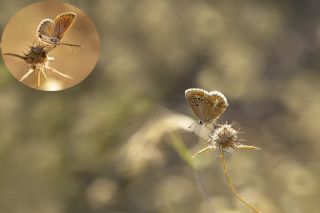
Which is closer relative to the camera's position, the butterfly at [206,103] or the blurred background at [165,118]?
the butterfly at [206,103]

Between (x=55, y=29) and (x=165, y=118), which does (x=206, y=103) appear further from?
(x=165, y=118)

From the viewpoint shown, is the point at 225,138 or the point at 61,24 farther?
the point at 225,138

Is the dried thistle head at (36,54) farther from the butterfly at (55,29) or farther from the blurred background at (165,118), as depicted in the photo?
the blurred background at (165,118)

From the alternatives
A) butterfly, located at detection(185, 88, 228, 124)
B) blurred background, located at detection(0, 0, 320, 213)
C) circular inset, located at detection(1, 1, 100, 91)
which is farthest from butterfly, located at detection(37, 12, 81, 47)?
blurred background, located at detection(0, 0, 320, 213)

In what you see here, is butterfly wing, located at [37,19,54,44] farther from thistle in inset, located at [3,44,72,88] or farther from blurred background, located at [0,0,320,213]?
blurred background, located at [0,0,320,213]

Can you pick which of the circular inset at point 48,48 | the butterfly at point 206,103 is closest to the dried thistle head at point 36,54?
the circular inset at point 48,48

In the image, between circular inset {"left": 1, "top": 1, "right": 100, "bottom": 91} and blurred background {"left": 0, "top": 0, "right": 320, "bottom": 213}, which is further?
blurred background {"left": 0, "top": 0, "right": 320, "bottom": 213}

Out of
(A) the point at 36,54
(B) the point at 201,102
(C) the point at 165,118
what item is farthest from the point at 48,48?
(C) the point at 165,118
